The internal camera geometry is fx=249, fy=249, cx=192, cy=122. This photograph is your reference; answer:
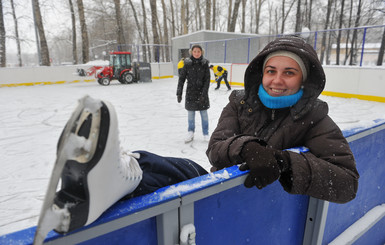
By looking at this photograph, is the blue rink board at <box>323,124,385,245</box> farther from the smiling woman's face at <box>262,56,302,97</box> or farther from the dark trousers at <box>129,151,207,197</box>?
the dark trousers at <box>129,151,207,197</box>

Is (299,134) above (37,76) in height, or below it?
above

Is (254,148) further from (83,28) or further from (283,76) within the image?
(83,28)

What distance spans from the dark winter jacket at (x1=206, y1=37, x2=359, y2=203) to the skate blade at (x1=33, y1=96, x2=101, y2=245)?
2.30 feet

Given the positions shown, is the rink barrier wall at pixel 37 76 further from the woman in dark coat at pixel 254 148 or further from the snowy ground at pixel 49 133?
the woman in dark coat at pixel 254 148

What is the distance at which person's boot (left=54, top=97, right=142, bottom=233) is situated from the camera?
0.55 metres

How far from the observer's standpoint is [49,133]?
4.72 meters

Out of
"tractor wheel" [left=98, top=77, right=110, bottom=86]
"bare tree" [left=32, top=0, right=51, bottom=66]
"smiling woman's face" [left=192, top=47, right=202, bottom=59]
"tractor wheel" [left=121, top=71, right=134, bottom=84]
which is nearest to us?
"smiling woman's face" [left=192, top=47, right=202, bottom=59]

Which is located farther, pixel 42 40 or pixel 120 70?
pixel 42 40

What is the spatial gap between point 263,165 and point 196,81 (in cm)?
332

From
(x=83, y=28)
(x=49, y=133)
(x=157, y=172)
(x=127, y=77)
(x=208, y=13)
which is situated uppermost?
(x=208, y=13)

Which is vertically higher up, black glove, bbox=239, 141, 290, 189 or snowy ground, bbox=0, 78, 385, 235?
black glove, bbox=239, 141, 290, 189

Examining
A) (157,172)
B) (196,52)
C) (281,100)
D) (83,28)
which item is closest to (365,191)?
(281,100)

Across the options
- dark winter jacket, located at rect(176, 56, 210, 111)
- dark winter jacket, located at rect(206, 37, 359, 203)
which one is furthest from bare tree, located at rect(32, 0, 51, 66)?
dark winter jacket, located at rect(206, 37, 359, 203)

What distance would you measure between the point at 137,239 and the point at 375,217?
187 centimetres
